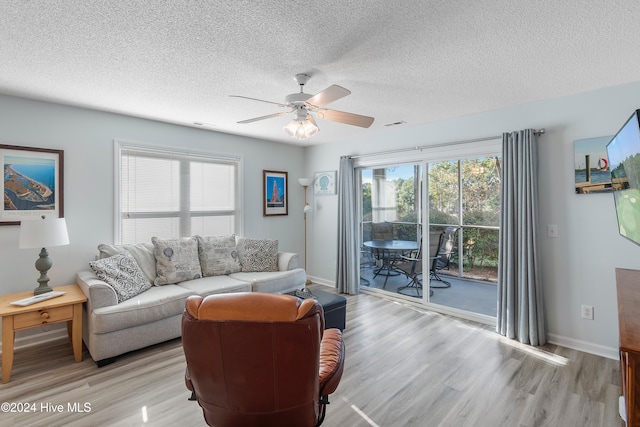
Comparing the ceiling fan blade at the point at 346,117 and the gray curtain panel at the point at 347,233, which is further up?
the ceiling fan blade at the point at 346,117

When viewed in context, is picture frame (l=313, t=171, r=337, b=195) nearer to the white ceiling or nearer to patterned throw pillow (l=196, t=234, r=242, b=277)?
patterned throw pillow (l=196, t=234, r=242, b=277)

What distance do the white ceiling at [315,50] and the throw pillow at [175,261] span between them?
156 cm

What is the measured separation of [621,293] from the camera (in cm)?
167

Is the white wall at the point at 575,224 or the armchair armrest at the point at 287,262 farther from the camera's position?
the armchair armrest at the point at 287,262

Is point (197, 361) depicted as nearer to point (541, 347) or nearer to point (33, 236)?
point (33, 236)

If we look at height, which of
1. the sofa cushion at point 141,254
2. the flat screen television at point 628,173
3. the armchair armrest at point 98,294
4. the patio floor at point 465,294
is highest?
the flat screen television at point 628,173

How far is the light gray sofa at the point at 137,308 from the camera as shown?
8.61ft

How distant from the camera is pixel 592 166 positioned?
9.32 ft

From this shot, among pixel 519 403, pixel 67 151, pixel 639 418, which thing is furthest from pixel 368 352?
pixel 67 151

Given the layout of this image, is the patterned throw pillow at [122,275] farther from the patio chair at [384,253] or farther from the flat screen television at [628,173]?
the flat screen television at [628,173]

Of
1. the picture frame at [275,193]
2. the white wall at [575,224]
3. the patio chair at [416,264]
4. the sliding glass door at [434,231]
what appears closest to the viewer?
the white wall at [575,224]

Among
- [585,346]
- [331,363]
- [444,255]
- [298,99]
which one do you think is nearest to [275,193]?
[444,255]

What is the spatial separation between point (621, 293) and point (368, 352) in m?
1.89

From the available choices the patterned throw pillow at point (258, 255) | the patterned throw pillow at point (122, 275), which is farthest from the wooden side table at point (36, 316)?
the patterned throw pillow at point (258, 255)
